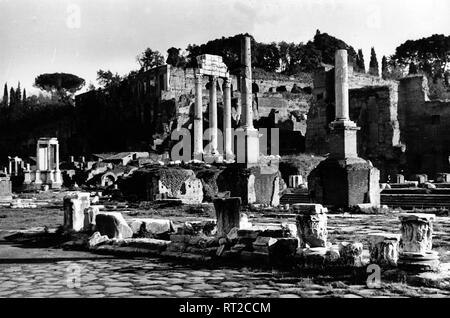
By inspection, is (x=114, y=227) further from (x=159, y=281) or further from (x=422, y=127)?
(x=422, y=127)

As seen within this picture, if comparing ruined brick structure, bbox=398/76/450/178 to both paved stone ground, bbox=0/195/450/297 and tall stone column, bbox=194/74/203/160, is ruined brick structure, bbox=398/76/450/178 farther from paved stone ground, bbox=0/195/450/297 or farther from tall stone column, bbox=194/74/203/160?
paved stone ground, bbox=0/195/450/297

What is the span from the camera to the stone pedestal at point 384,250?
7092 millimetres

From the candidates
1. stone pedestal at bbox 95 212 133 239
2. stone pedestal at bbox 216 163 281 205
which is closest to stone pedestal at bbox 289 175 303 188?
stone pedestal at bbox 216 163 281 205

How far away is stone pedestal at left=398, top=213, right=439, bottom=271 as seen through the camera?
6711 mm

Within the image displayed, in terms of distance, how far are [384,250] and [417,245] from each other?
454mm

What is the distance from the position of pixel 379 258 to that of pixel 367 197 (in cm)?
986

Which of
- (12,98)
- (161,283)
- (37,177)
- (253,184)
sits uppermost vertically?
(12,98)

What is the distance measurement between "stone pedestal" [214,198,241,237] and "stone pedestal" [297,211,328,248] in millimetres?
1609

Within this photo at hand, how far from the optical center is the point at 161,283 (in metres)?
6.84

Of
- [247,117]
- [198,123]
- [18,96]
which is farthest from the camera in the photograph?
[18,96]

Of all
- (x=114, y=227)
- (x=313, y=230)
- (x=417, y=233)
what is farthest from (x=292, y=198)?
(x=417, y=233)
